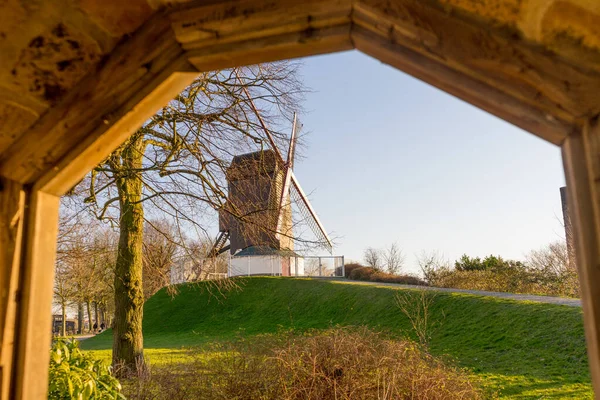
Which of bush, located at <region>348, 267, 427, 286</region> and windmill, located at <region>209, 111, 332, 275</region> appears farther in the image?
bush, located at <region>348, 267, 427, 286</region>

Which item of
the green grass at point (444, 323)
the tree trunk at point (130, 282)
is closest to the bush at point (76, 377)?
the green grass at point (444, 323)

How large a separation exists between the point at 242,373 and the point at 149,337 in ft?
54.7

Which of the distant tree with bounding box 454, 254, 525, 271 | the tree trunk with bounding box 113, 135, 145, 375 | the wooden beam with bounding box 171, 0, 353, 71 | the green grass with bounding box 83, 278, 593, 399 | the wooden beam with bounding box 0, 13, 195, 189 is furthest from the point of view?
the distant tree with bounding box 454, 254, 525, 271

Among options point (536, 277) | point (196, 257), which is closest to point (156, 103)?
point (196, 257)

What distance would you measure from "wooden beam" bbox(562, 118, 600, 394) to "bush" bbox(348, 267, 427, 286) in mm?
19702

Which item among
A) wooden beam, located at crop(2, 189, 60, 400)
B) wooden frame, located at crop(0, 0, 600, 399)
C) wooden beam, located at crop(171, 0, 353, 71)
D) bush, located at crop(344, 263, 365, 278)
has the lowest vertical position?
wooden beam, located at crop(2, 189, 60, 400)

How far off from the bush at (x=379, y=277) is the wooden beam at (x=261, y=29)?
19723mm

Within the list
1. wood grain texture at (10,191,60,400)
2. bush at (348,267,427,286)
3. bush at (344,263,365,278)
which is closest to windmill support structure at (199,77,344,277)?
wood grain texture at (10,191,60,400)

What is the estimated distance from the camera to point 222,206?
7836 mm

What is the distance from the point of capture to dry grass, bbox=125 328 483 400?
17.0 ft

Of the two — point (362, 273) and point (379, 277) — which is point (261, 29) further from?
point (362, 273)

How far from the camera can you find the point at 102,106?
1562mm

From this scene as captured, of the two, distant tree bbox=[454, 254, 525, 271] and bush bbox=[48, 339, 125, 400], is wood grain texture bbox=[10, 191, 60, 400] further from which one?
distant tree bbox=[454, 254, 525, 271]

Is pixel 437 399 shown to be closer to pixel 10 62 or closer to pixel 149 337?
pixel 10 62
